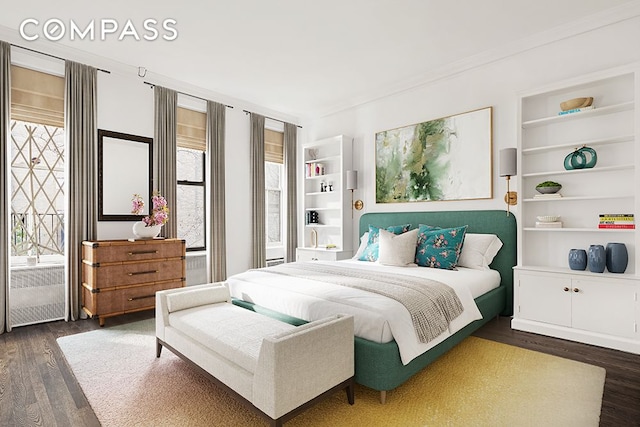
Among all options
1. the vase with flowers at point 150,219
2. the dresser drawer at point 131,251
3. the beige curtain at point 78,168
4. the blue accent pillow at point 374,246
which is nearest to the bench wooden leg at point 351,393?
the blue accent pillow at point 374,246

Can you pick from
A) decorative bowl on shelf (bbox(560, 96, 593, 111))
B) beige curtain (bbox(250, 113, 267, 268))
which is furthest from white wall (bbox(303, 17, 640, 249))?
beige curtain (bbox(250, 113, 267, 268))

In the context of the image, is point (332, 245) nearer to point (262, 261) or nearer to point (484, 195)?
point (262, 261)

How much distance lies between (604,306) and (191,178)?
15.0 ft

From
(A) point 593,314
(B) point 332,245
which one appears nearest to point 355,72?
(B) point 332,245

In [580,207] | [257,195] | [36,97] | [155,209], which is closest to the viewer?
[580,207]

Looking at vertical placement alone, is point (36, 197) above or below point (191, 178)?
below

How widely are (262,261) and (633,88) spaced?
4460 mm

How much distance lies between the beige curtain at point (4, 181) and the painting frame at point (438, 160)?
3.93 metres

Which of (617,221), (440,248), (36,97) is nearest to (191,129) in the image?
(36,97)

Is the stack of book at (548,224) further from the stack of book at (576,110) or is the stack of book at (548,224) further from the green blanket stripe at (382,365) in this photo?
the green blanket stripe at (382,365)

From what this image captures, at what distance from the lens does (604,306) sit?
8.90 feet

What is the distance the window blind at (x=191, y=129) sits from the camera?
14.6 feet

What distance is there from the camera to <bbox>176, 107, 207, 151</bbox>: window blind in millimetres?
4438

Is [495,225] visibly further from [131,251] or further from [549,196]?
[131,251]
